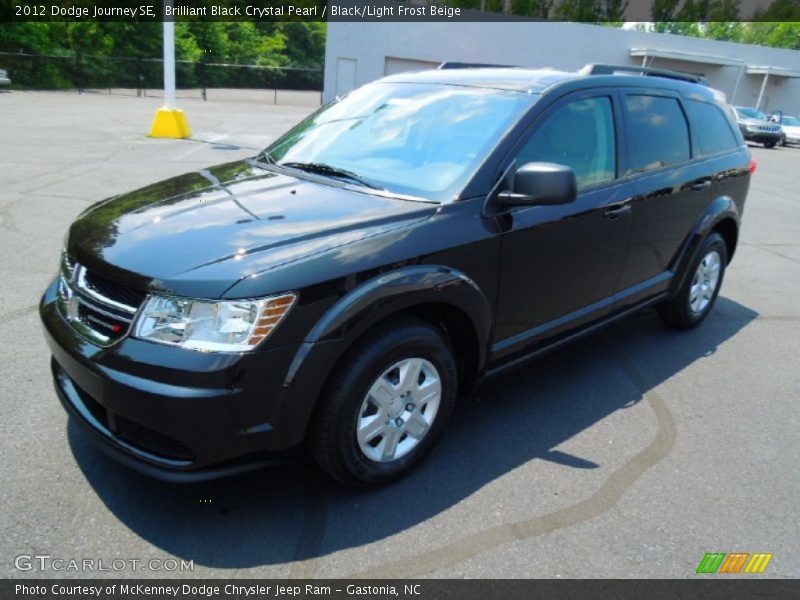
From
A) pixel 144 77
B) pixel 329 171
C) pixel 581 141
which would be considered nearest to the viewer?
pixel 329 171

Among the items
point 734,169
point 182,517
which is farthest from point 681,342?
point 182,517

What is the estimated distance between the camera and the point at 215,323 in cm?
236

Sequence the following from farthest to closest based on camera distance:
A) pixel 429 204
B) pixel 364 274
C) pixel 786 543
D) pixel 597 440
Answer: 1. pixel 597 440
2. pixel 429 204
3. pixel 786 543
4. pixel 364 274

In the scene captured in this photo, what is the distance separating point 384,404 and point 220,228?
3.40 ft

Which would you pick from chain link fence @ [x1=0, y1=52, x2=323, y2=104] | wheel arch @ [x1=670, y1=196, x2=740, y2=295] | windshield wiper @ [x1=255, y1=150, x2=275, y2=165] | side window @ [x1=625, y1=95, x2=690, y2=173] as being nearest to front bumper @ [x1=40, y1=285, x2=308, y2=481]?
windshield wiper @ [x1=255, y1=150, x2=275, y2=165]

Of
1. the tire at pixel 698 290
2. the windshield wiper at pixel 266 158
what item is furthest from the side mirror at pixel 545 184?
the tire at pixel 698 290

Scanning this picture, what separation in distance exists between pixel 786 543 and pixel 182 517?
2.59 meters

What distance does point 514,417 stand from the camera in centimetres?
370

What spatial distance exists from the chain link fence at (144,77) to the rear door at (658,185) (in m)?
31.1

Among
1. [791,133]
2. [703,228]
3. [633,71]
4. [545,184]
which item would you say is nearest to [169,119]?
[633,71]

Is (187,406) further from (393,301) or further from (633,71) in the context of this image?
(633,71)
